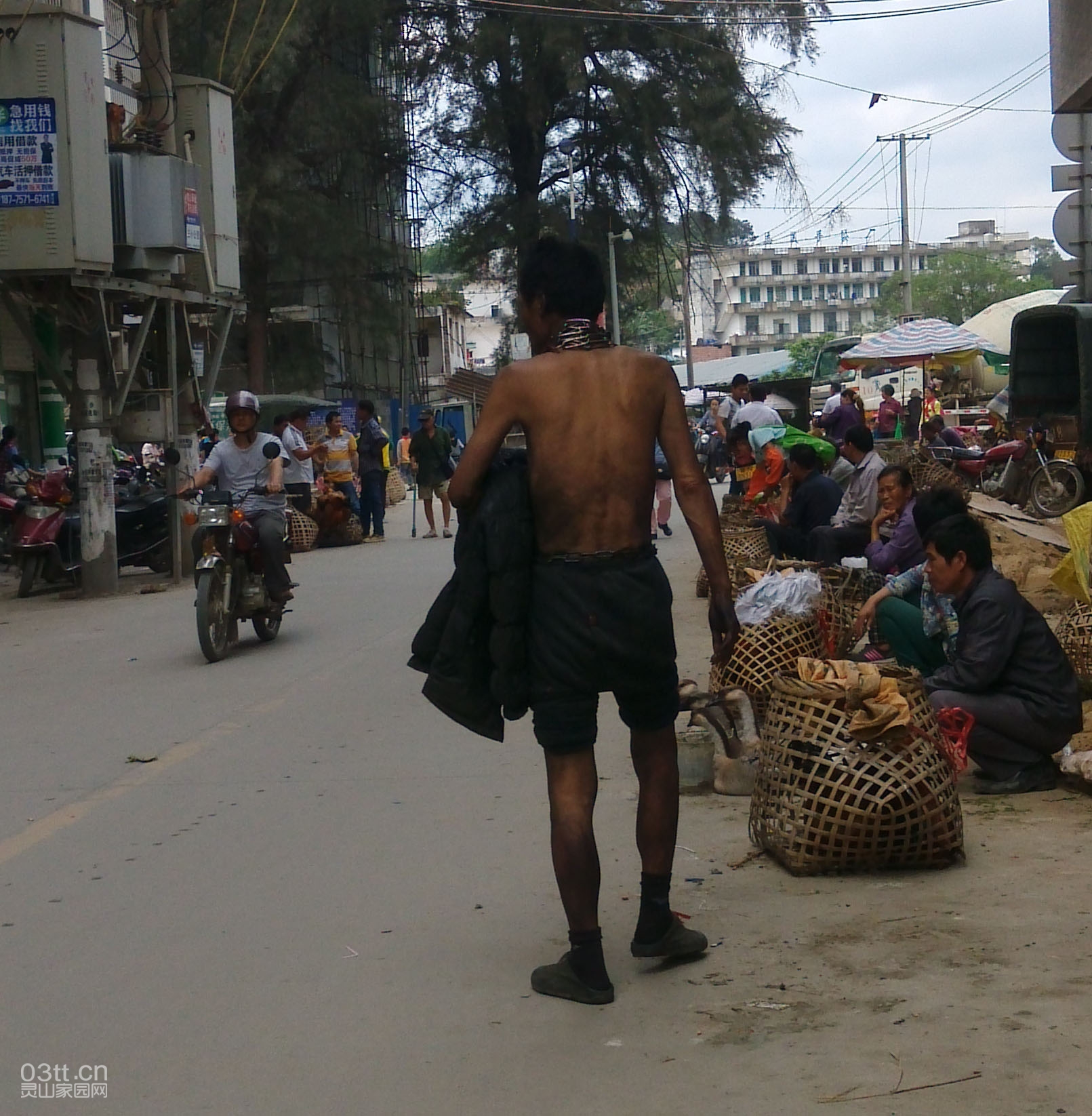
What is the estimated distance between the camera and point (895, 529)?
→ 9.15 meters

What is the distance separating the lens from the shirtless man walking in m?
4.07

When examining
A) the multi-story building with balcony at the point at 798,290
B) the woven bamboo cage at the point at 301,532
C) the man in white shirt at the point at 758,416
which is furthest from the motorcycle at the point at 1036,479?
the multi-story building with balcony at the point at 798,290

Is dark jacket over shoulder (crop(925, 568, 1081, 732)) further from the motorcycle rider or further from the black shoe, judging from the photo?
the motorcycle rider

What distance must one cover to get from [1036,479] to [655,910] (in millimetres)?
15800

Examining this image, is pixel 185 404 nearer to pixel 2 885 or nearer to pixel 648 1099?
pixel 2 885

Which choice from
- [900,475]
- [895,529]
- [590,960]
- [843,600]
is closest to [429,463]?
[900,475]

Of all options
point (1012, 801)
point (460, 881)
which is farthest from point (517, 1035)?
point (1012, 801)

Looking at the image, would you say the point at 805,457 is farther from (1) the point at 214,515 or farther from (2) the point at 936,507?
(1) the point at 214,515

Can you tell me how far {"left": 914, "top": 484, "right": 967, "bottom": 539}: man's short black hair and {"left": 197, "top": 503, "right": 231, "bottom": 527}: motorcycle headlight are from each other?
5.41 meters

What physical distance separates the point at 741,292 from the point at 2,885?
146171 millimetres

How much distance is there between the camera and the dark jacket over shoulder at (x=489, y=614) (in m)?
4.09

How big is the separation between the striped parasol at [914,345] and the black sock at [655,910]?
2479 cm

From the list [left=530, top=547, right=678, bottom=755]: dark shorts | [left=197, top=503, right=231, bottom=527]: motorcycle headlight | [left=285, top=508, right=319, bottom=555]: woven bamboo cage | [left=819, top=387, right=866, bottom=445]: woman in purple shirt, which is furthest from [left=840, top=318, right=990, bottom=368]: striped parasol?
[left=530, top=547, right=678, bottom=755]: dark shorts

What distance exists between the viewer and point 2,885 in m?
5.36
